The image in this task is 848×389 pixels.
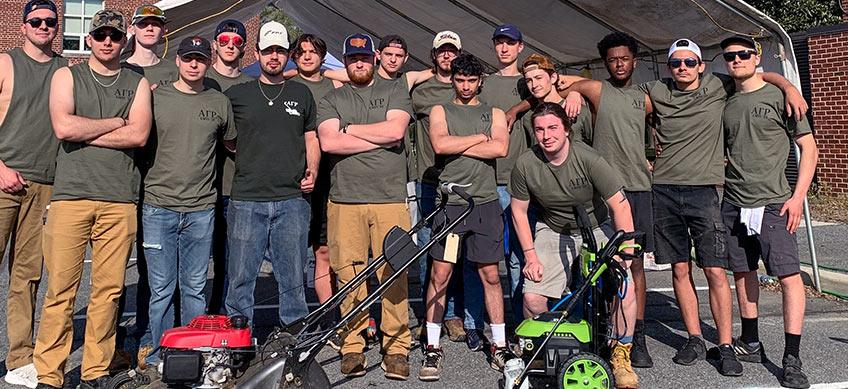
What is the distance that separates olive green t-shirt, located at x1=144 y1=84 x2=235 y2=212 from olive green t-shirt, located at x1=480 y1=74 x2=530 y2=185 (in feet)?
6.50

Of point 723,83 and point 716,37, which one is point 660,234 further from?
point 716,37

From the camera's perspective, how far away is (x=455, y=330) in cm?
559

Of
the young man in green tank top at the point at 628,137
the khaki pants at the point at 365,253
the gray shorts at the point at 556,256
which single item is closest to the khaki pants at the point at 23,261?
the khaki pants at the point at 365,253

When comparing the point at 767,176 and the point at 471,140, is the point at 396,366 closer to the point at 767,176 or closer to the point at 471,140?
the point at 471,140

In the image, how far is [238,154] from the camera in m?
4.69

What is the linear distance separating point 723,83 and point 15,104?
4368 millimetres

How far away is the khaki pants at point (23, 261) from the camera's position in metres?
4.53

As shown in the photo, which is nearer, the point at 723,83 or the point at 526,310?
the point at 526,310

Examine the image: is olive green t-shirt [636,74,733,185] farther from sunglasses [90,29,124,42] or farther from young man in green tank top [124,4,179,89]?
sunglasses [90,29,124,42]

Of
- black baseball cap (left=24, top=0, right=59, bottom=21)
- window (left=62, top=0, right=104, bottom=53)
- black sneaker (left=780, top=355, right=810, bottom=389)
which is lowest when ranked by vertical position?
black sneaker (left=780, top=355, right=810, bottom=389)

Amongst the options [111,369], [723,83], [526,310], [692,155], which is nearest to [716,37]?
[723,83]

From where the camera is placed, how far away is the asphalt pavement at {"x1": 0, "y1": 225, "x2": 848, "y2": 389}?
4.56 m

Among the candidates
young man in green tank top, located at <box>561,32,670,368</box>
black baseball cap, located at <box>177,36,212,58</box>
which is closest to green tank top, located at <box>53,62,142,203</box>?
black baseball cap, located at <box>177,36,212,58</box>

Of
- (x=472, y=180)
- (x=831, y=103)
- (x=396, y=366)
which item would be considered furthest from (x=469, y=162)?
(x=831, y=103)
